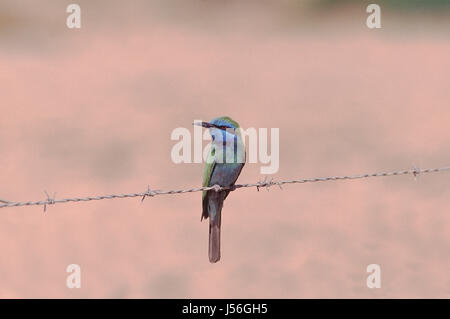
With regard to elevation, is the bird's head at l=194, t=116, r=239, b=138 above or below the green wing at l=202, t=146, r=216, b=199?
above

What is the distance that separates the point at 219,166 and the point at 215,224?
19.2 inches

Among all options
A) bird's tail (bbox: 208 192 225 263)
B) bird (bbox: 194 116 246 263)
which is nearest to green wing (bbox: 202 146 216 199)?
bird (bbox: 194 116 246 263)

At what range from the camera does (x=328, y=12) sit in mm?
16953

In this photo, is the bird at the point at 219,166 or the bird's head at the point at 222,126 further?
the bird's head at the point at 222,126

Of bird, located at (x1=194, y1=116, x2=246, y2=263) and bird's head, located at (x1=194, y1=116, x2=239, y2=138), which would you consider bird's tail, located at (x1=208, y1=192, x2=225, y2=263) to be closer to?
bird, located at (x1=194, y1=116, x2=246, y2=263)

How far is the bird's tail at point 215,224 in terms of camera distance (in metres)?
7.39

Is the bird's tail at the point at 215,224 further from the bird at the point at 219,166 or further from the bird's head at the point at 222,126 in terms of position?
the bird's head at the point at 222,126

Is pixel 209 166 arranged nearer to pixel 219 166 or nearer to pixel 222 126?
pixel 219 166

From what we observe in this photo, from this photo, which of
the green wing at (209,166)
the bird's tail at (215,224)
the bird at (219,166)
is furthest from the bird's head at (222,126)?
the bird's tail at (215,224)

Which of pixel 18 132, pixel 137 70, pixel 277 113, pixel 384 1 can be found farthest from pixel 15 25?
pixel 384 1

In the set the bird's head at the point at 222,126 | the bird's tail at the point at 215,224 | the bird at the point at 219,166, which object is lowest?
the bird's tail at the point at 215,224

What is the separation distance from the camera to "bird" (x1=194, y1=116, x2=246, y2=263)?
7258 millimetres

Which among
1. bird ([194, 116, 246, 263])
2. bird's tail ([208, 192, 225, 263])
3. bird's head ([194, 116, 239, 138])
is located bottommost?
bird's tail ([208, 192, 225, 263])

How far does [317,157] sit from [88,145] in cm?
280
